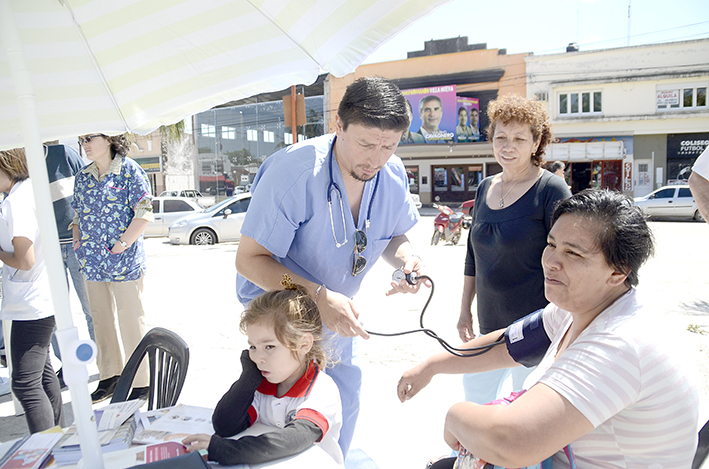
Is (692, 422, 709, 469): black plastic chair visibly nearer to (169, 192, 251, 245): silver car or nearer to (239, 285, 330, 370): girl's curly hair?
(239, 285, 330, 370): girl's curly hair

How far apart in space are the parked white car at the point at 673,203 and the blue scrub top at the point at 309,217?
1660 cm

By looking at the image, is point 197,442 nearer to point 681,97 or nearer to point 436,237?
point 436,237

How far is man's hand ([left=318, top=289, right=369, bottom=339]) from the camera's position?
5.03ft

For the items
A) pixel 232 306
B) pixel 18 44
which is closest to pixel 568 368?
pixel 18 44

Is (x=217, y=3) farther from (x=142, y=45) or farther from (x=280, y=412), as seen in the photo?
(x=280, y=412)

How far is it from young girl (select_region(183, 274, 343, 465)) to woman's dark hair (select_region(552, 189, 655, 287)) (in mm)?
983

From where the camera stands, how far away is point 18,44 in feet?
3.71

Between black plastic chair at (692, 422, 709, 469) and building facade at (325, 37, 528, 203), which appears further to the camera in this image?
building facade at (325, 37, 528, 203)

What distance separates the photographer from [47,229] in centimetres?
114

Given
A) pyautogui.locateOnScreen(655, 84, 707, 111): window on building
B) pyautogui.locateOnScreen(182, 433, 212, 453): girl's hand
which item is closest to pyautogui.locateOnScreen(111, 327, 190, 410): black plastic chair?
pyautogui.locateOnScreen(182, 433, 212, 453): girl's hand

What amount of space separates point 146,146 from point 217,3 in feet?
110

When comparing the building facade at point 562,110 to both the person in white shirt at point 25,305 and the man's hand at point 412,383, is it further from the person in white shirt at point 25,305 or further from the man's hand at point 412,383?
the man's hand at point 412,383

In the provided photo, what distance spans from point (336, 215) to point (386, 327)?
10.7ft

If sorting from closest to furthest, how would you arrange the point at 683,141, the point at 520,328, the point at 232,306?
A: the point at 520,328 < the point at 232,306 < the point at 683,141
